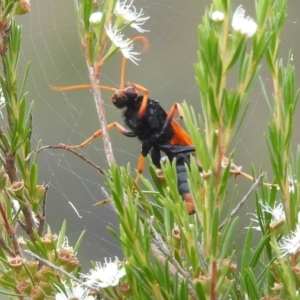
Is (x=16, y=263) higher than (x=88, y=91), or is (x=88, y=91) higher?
(x=16, y=263)

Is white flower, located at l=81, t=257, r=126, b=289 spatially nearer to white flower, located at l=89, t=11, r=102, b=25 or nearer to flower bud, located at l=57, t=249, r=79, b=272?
flower bud, located at l=57, t=249, r=79, b=272

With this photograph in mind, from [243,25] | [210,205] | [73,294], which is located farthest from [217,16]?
[73,294]

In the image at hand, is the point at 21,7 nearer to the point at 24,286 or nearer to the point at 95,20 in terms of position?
the point at 95,20

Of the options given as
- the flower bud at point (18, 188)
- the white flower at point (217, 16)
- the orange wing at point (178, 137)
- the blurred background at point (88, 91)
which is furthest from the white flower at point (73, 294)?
the blurred background at point (88, 91)

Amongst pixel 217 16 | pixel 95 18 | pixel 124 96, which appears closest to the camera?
pixel 217 16

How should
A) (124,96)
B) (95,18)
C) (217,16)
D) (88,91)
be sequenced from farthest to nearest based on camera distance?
(88,91) → (124,96) → (95,18) → (217,16)

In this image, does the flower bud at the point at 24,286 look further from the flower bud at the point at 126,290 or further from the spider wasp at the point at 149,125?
Result: the spider wasp at the point at 149,125

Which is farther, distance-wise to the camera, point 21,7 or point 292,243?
point 21,7
